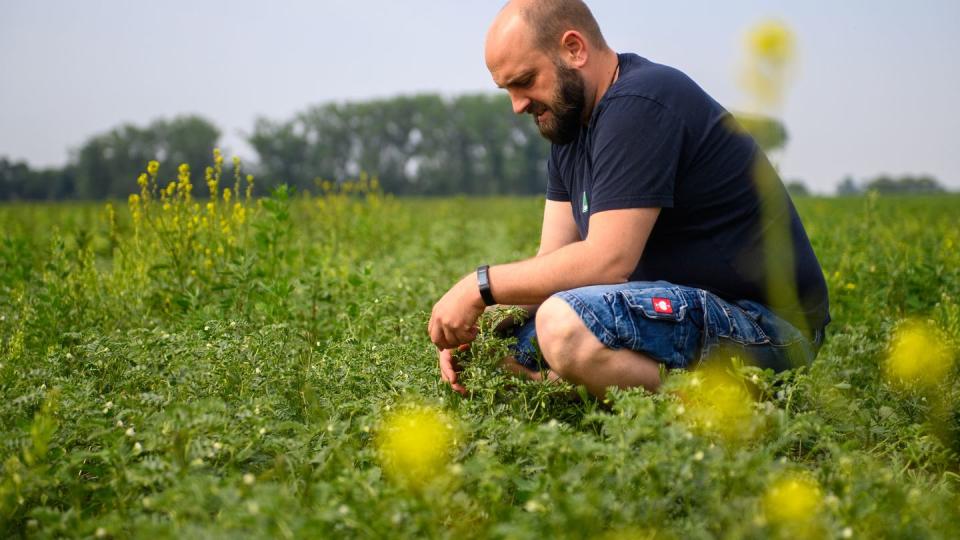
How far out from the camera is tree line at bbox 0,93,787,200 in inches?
2057

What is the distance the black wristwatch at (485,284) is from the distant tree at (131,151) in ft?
138

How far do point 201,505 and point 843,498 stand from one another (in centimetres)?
146

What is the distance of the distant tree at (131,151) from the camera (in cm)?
4647

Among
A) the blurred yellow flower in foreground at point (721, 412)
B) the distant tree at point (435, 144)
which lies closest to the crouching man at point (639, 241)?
the blurred yellow flower in foreground at point (721, 412)

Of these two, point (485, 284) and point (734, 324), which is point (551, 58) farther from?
point (734, 324)

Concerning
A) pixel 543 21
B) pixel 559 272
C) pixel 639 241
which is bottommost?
pixel 559 272

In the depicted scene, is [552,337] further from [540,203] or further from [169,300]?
[540,203]

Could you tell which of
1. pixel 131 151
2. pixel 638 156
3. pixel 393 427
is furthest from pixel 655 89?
pixel 131 151

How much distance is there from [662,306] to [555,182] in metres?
0.93

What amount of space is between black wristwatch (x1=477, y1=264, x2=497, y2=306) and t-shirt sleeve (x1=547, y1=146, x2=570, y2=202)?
78cm

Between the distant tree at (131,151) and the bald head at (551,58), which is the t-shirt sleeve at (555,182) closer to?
the bald head at (551,58)

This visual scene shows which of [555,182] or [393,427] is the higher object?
[555,182]

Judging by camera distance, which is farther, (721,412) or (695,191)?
(695,191)

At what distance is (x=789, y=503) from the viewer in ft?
5.07
